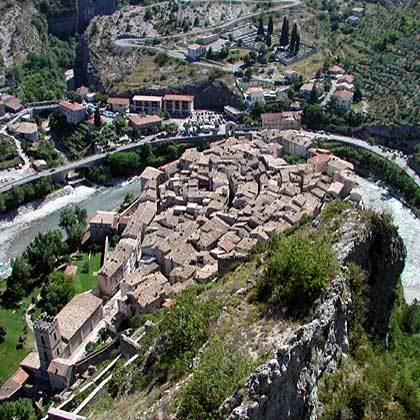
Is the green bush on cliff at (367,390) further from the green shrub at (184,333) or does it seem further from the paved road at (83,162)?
the paved road at (83,162)

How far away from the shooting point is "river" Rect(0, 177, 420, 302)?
46.3m

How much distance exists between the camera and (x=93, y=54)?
84.9m

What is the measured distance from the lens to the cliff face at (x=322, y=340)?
11974mm

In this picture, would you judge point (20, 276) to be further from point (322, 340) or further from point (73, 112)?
point (322, 340)

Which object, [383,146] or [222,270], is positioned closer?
[222,270]

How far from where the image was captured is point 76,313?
36656mm

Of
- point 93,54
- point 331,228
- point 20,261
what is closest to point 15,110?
point 93,54

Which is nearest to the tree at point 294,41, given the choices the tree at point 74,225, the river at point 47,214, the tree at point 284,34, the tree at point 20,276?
the tree at point 284,34

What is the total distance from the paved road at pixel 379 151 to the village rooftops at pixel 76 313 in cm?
3514

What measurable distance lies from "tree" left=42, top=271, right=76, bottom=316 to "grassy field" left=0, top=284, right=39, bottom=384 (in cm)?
180

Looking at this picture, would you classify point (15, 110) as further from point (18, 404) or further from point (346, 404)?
point (346, 404)

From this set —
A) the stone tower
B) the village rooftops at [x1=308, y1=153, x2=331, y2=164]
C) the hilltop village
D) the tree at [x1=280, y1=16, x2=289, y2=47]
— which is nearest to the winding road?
the tree at [x1=280, y1=16, x2=289, y2=47]

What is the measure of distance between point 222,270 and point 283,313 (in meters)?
12.4

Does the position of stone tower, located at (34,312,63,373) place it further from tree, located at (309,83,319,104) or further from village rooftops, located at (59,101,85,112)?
tree, located at (309,83,319,104)
